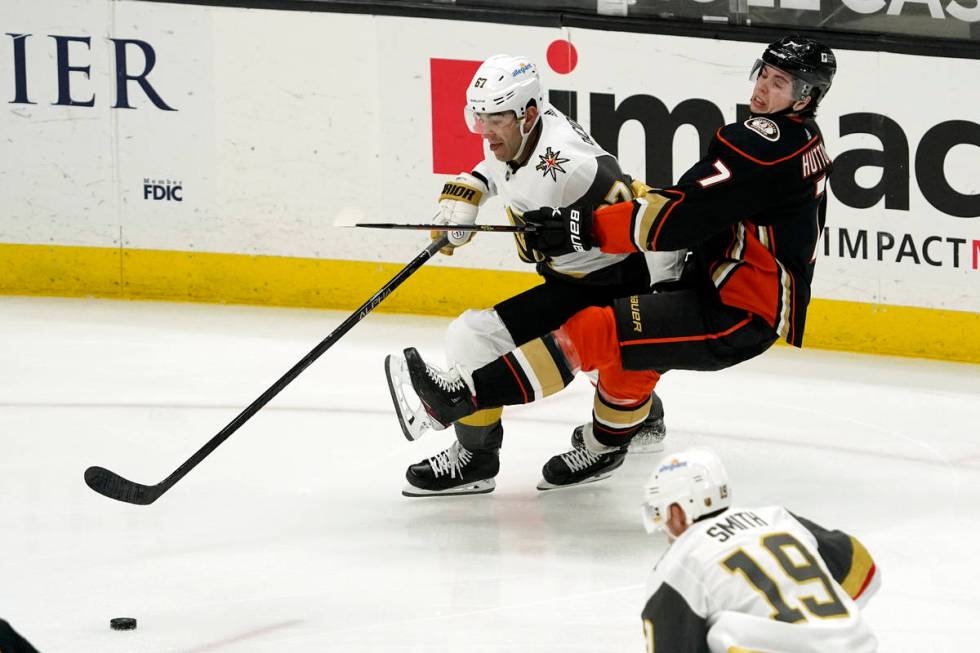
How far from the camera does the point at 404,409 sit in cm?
378

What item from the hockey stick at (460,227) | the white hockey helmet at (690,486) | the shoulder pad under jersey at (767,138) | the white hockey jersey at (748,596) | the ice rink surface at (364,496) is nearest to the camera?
the white hockey jersey at (748,596)

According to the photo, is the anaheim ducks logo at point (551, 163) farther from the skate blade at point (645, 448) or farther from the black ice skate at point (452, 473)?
the skate blade at point (645, 448)

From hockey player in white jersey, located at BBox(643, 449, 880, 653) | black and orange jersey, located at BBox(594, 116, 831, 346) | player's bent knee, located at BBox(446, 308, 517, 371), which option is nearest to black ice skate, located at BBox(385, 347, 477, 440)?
player's bent knee, located at BBox(446, 308, 517, 371)

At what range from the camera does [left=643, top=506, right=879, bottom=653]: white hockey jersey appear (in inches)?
85.0

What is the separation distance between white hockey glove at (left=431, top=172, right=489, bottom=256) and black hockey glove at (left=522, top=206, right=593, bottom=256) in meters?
0.39

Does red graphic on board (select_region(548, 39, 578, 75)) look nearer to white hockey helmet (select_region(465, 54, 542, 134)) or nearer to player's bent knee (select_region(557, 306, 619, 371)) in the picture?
white hockey helmet (select_region(465, 54, 542, 134))

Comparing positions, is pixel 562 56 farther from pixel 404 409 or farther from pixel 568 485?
pixel 404 409

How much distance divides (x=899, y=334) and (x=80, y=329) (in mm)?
2946

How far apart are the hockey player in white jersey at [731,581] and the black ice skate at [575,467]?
1880 millimetres

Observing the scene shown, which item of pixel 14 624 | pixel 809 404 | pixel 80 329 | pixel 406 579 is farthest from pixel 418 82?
pixel 14 624

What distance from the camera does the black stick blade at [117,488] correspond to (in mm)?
3793

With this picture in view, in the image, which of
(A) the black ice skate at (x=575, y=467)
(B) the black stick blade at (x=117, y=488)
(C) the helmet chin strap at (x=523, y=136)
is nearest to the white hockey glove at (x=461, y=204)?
(C) the helmet chin strap at (x=523, y=136)

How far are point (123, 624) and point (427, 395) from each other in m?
0.91

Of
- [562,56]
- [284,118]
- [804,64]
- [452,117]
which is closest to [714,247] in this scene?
[804,64]
